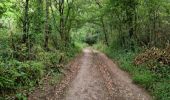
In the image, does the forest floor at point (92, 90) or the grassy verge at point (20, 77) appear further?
the forest floor at point (92, 90)

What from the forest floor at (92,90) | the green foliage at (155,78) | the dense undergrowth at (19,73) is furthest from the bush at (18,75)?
the green foliage at (155,78)

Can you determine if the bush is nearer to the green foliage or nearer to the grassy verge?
the grassy verge

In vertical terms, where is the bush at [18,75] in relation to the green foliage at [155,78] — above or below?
above

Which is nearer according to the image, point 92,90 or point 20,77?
point 20,77

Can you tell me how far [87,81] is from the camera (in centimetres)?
1449

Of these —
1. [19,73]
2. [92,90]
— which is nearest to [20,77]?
[19,73]

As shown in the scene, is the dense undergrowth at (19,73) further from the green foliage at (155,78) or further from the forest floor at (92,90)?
the green foliage at (155,78)

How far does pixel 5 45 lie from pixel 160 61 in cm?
942

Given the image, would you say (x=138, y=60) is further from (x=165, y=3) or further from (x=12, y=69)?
(x=12, y=69)

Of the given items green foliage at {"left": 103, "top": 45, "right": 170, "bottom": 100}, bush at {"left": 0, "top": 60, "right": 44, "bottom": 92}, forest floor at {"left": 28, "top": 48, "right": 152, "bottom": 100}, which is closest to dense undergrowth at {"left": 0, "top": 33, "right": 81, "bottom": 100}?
bush at {"left": 0, "top": 60, "right": 44, "bottom": 92}

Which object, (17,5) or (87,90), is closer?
(87,90)

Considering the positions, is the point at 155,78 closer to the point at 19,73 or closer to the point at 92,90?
the point at 92,90

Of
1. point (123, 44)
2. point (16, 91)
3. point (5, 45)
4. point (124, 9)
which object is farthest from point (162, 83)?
point (123, 44)

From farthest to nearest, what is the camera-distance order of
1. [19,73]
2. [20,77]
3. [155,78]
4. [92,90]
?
[155,78] < [92,90] < [19,73] < [20,77]
